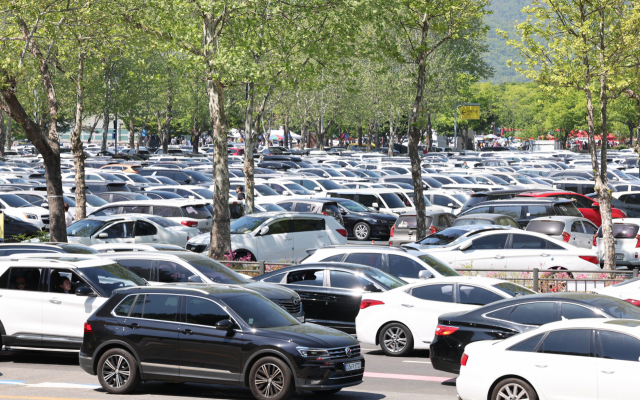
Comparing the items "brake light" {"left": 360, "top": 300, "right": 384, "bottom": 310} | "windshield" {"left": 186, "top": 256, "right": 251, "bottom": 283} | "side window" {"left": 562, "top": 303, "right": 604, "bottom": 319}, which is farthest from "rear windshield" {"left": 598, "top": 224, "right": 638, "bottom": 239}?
"side window" {"left": 562, "top": 303, "right": 604, "bottom": 319}

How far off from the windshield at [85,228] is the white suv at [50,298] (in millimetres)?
9051

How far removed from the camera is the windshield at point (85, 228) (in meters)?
21.9

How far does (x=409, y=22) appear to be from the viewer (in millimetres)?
22250

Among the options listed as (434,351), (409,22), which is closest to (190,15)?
(409,22)

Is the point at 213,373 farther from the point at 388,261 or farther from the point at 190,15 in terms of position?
the point at 190,15

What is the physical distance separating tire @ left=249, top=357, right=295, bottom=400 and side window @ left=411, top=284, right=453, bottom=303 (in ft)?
13.9

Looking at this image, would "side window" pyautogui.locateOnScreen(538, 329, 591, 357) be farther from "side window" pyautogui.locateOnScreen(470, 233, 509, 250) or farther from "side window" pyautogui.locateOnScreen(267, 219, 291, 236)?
"side window" pyautogui.locateOnScreen(267, 219, 291, 236)

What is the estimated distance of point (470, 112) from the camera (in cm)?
10231

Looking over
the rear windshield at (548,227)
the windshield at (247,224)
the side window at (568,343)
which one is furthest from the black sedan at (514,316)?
the rear windshield at (548,227)

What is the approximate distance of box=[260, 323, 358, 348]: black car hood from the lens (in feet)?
31.8

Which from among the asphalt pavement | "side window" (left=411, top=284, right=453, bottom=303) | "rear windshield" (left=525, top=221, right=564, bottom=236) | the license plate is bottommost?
the asphalt pavement

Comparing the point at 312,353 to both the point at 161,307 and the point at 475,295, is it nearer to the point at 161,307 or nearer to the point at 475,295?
the point at 161,307

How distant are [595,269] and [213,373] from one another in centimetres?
1142

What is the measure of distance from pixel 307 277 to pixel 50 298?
15.8 feet
